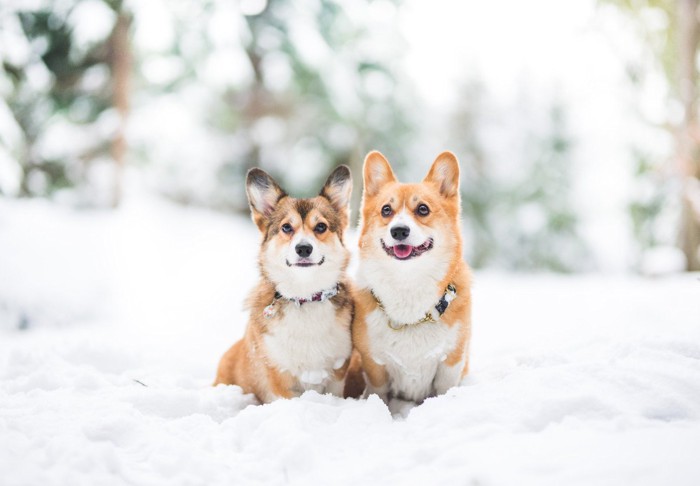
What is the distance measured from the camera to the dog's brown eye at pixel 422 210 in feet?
8.91

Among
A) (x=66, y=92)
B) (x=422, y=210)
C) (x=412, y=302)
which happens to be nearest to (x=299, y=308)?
(x=412, y=302)

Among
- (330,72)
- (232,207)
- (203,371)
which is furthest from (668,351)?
(232,207)

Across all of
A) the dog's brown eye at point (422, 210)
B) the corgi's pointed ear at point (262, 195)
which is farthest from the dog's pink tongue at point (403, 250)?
the corgi's pointed ear at point (262, 195)

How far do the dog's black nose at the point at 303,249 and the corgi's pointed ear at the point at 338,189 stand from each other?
0.55 meters

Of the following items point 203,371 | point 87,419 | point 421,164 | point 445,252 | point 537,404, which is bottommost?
point 203,371

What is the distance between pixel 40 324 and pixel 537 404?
637cm

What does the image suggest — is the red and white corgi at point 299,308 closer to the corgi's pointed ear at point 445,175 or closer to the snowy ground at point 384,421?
the snowy ground at point 384,421

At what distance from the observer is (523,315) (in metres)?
5.82

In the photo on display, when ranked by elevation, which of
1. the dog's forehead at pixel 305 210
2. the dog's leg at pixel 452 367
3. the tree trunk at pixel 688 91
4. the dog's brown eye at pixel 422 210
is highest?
the tree trunk at pixel 688 91

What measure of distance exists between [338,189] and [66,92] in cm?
849

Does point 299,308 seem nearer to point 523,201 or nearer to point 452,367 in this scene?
point 452,367

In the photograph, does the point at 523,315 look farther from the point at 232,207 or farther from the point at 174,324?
the point at 232,207

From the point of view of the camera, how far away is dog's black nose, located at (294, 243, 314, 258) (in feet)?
8.77

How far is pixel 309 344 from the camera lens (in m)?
2.71
